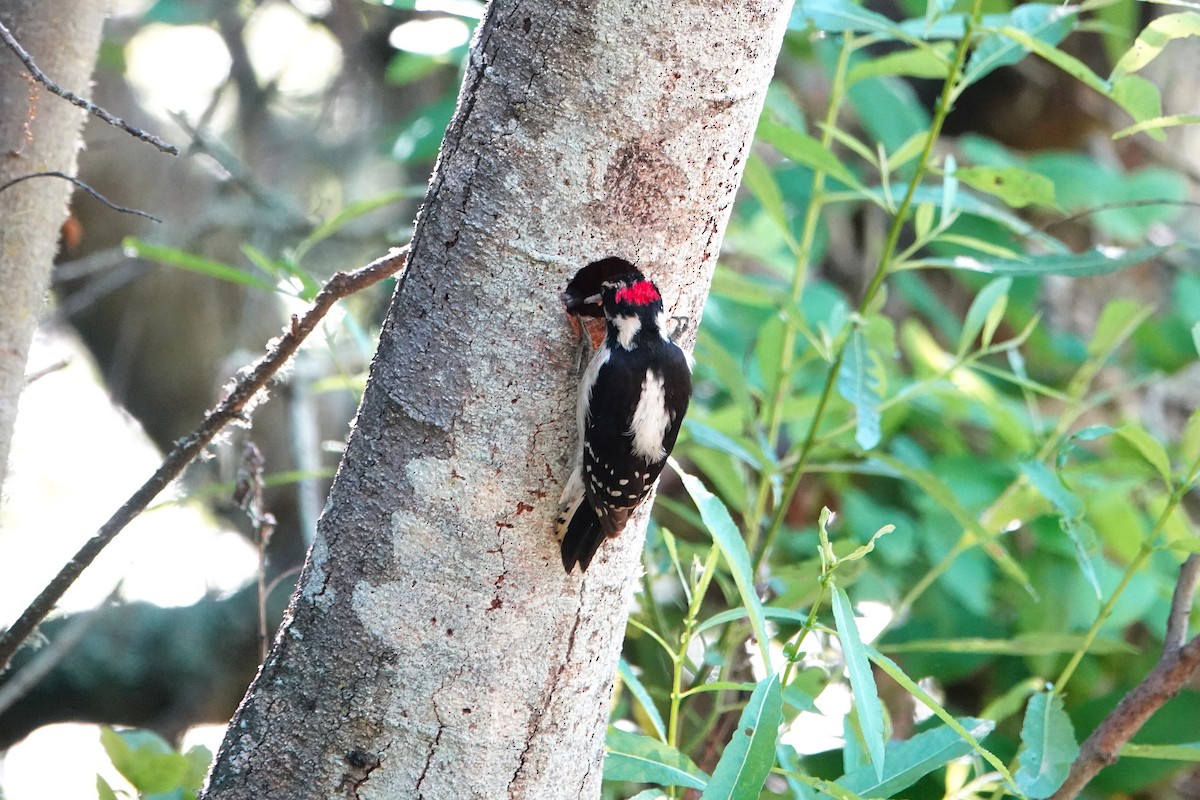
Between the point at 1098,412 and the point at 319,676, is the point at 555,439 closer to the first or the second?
the point at 319,676

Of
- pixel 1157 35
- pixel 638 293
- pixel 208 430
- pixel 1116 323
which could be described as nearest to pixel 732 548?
pixel 638 293

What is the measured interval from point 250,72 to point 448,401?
3080mm

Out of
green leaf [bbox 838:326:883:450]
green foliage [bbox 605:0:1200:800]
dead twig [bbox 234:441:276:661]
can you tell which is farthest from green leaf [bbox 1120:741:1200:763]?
dead twig [bbox 234:441:276:661]

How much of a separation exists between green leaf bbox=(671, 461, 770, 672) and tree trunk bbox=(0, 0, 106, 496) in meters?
0.96

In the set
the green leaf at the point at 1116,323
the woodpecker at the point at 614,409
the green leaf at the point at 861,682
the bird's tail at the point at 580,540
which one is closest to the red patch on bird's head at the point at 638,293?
the woodpecker at the point at 614,409

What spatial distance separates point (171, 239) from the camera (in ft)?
11.5

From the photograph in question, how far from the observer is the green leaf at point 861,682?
3.77ft

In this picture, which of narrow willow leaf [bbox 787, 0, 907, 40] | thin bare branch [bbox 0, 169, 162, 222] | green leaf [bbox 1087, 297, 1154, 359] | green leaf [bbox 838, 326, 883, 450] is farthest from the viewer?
green leaf [bbox 1087, 297, 1154, 359]

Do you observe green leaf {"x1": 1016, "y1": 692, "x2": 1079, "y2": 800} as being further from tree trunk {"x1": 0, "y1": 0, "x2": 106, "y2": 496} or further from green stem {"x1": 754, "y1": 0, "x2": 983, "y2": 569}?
tree trunk {"x1": 0, "y1": 0, "x2": 106, "y2": 496}

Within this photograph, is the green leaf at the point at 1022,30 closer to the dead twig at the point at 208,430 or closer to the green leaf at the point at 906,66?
the green leaf at the point at 906,66

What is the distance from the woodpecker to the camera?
128 cm

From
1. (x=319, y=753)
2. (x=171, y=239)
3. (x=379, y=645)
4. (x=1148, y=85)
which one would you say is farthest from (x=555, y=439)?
(x=171, y=239)

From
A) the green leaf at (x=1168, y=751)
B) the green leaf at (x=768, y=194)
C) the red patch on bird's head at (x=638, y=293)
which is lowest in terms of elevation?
the green leaf at (x=1168, y=751)

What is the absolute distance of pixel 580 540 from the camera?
1.28m
